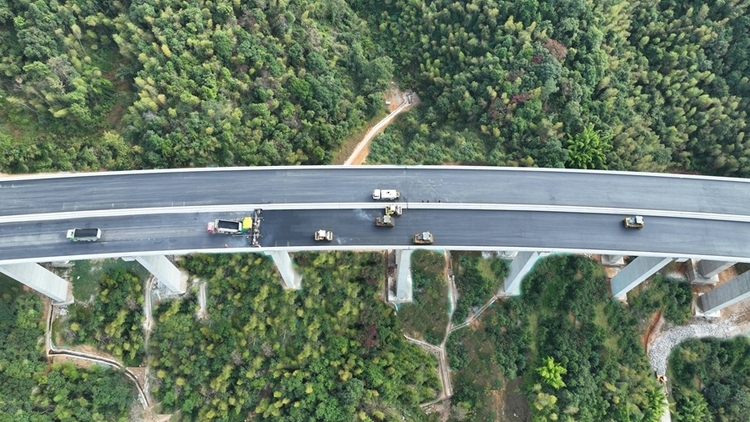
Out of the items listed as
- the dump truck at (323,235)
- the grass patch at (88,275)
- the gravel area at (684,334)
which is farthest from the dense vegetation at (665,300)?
the grass patch at (88,275)

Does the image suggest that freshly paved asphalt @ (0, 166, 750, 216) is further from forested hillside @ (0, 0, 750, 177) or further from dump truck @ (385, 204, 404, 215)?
forested hillside @ (0, 0, 750, 177)

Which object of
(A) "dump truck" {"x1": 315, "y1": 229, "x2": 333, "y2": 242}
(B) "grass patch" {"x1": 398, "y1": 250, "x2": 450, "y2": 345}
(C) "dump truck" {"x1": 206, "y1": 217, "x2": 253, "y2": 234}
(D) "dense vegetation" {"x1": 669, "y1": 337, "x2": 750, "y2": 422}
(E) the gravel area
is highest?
(C) "dump truck" {"x1": 206, "y1": 217, "x2": 253, "y2": 234}

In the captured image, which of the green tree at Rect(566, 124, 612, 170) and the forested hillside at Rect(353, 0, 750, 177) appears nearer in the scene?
→ the green tree at Rect(566, 124, 612, 170)

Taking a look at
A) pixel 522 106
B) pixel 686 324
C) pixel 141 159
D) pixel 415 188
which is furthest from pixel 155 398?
pixel 686 324

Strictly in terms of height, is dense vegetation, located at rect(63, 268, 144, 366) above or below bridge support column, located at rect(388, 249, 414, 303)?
below

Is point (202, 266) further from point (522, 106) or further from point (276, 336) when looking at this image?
point (522, 106)

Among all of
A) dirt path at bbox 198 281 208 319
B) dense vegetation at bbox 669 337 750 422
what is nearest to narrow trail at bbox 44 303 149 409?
dirt path at bbox 198 281 208 319

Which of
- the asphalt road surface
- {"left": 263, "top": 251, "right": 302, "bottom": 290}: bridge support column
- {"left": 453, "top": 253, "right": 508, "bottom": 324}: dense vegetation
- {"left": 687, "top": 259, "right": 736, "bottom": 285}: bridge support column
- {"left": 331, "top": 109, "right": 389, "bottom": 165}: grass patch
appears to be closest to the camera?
the asphalt road surface
